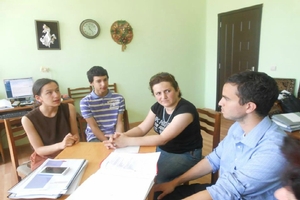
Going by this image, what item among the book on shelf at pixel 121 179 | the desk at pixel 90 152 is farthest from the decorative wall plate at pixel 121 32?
the book on shelf at pixel 121 179

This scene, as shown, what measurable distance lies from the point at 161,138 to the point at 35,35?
9.06 feet

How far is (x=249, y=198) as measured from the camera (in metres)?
0.92

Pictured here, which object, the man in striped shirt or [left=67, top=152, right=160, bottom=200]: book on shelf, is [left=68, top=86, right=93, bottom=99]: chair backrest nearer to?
the man in striped shirt

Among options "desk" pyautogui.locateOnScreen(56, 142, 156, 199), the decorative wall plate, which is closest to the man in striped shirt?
"desk" pyautogui.locateOnScreen(56, 142, 156, 199)

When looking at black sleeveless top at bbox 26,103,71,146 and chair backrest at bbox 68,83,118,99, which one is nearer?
black sleeveless top at bbox 26,103,71,146

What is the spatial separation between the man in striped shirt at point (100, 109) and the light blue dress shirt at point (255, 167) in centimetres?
126

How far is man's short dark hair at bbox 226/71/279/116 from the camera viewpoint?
96 cm

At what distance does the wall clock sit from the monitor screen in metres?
1.09

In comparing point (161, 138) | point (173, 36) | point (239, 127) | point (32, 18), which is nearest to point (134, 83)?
point (173, 36)

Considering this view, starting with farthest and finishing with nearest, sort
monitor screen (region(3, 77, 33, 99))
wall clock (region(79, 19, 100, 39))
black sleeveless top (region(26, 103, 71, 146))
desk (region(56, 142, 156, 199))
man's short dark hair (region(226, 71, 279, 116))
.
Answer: wall clock (region(79, 19, 100, 39))
monitor screen (region(3, 77, 33, 99))
black sleeveless top (region(26, 103, 71, 146))
desk (region(56, 142, 156, 199))
man's short dark hair (region(226, 71, 279, 116))

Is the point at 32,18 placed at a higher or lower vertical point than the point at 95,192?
higher

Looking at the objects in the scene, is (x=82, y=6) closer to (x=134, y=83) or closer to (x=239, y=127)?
(x=134, y=83)

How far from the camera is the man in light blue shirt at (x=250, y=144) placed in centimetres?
86

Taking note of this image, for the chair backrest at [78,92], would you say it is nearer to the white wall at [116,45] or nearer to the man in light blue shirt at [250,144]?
the white wall at [116,45]
